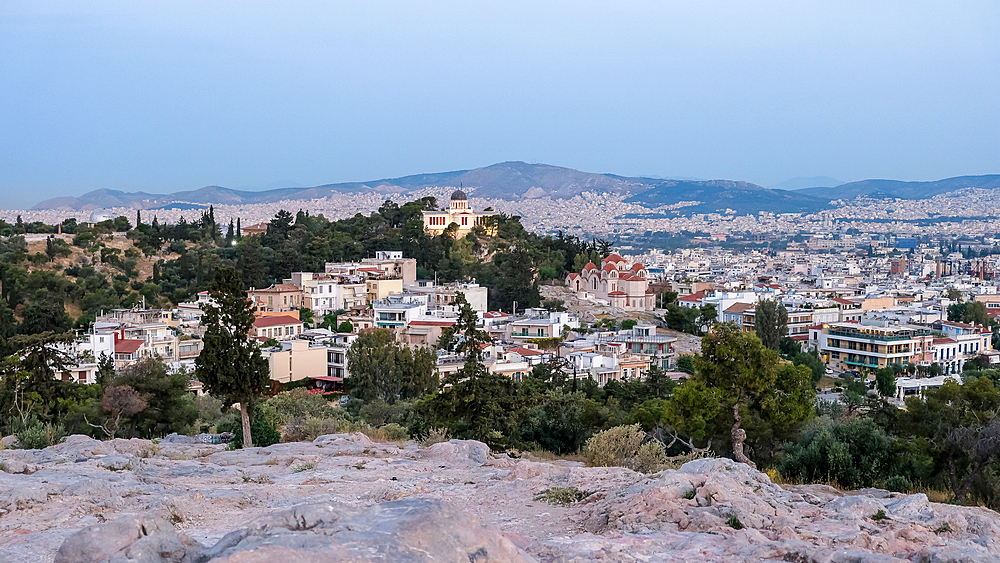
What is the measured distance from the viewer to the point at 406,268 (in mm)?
→ 49156

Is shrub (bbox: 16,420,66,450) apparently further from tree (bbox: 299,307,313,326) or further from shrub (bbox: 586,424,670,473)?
tree (bbox: 299,307,313,326)

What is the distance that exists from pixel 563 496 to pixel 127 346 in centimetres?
2683

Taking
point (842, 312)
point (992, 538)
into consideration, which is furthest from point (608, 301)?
point (992, 538)

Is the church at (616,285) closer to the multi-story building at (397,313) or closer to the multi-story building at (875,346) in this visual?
the multi-story building at (875,346)

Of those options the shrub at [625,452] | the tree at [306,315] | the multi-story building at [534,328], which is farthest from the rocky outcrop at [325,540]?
the tree at [306,315]

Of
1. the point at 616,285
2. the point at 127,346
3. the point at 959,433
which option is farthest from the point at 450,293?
the point at 959,433

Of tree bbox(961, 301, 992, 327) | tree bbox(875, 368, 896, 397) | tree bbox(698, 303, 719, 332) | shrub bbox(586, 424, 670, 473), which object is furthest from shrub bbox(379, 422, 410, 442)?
tree bbox(961, 301, 992, 327)

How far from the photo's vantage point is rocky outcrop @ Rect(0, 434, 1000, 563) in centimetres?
411

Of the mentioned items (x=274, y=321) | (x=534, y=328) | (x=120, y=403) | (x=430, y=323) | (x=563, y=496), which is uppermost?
(x=563, y=496)

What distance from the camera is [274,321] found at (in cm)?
3606

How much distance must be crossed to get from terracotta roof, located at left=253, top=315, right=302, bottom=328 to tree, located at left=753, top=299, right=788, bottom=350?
21.4 meters

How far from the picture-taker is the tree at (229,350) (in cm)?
1331

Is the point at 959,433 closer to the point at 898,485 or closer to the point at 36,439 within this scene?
the point at 898,485

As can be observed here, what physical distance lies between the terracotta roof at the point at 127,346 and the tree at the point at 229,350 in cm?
1796
